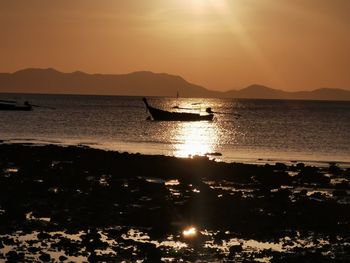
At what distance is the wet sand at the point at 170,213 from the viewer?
18.8 m

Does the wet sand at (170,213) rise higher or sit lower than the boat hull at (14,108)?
lower

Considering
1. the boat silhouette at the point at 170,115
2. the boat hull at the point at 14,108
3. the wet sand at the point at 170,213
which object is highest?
the boat hull at the point at 14,108

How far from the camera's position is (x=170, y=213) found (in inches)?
977

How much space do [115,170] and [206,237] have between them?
18524mm

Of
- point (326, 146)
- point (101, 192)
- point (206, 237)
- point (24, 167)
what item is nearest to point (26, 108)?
point (326, 146)

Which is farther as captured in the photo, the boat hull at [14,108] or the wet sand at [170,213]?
the boat hull at [14,108]

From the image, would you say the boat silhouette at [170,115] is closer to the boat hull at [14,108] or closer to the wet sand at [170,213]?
the boat hull at [14,108]

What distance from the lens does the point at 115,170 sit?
39.0 m

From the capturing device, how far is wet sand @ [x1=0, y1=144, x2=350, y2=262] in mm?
18797

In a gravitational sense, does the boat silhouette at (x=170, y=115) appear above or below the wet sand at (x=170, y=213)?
above

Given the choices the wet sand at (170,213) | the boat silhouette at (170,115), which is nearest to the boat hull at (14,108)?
the boat silhouette at (170,115)

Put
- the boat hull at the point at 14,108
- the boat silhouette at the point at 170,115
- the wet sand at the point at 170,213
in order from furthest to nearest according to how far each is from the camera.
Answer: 1. the boat hull at the point at 14,108
2. the boat silhouette at the point at 170,115
3. the wet sand at the point at 170,213

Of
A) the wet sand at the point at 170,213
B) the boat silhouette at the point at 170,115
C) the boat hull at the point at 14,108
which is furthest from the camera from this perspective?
the boat hull at the point at 14,108

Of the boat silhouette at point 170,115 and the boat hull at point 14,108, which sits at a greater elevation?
the boat hull at point 14,108
